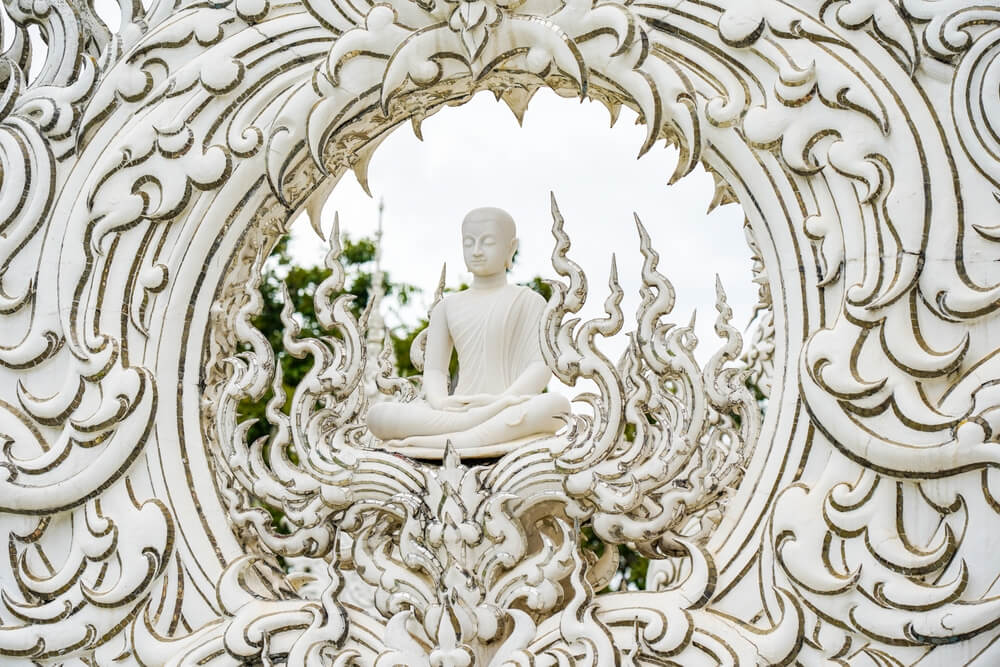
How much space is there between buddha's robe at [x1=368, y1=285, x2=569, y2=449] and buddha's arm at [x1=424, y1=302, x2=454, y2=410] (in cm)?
2

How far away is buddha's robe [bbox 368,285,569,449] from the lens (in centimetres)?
608

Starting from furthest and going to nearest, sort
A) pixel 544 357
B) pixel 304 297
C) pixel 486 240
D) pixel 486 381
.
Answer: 1. pixel 304 297
2. pixel 486 240
3. pixel 486 381
4. pixel 544 357

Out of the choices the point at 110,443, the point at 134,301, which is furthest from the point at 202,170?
the point at 110,443

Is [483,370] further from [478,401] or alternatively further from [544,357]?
[544,357]

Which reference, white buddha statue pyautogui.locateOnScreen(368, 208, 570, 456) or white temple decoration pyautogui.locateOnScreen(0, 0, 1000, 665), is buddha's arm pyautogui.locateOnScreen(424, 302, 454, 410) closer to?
white buddha statue pyautogui.locateOnScreen(368, 208, 570, 456)

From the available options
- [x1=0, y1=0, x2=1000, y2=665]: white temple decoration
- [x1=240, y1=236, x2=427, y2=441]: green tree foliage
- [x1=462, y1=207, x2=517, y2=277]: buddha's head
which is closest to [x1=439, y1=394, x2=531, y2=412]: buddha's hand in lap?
[x1=0, y1=0, x2=1000, y2=665]: white temple decoration

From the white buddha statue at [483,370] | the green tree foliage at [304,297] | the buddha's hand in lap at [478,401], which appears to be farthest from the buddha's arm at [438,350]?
the green tree foliage at [304,297]

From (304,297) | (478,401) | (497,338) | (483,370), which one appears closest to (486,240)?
(497,338)

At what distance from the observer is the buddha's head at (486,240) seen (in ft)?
21.3

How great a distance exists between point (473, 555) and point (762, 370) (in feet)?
7.09

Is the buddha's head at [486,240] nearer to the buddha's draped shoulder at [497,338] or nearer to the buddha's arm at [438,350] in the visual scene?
the buddha's draped shoulder at [497,338]

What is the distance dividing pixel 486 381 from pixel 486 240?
546 millimetres

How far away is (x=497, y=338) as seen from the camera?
251 inches

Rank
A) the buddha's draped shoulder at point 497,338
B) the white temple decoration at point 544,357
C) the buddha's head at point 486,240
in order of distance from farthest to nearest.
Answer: the buddha's head at point 486,240
the buddha's draped shoulder at point 497,338
the white temple decoration at point 544,357
